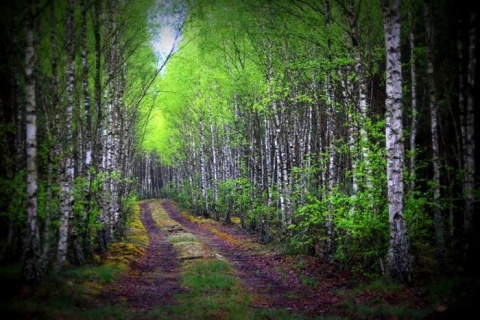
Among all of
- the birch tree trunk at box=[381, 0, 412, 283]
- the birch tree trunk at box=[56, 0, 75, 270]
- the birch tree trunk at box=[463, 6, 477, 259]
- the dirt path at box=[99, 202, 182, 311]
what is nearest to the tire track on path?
the dirt path at box=[99, 202, 182, 311]

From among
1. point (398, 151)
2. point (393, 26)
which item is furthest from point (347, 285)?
point (393, 26)

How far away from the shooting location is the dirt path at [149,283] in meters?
8.51

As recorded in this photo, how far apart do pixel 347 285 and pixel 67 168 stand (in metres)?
9.52

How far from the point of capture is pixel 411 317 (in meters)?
6.33

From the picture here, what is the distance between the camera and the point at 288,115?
1683 cm

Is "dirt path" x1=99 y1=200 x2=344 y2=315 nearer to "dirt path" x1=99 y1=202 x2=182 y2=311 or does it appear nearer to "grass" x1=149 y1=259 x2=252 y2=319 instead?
"dirt path" x1=99 y1=202 x2=182 y2=311

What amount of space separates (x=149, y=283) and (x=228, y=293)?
295 cm

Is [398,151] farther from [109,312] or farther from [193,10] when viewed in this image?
[193,10]

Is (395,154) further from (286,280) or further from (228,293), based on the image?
(228,293)

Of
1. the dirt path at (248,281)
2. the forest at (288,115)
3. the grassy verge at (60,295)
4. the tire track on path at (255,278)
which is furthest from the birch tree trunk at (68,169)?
the tire track on path at (255,278)

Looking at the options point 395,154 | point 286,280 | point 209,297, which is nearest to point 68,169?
point 209,297

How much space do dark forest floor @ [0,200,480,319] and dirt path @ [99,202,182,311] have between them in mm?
24

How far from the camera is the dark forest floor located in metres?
6.73

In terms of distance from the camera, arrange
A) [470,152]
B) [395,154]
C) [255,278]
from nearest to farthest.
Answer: [395,154], [470,152], [255,278]
